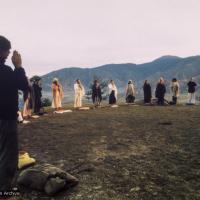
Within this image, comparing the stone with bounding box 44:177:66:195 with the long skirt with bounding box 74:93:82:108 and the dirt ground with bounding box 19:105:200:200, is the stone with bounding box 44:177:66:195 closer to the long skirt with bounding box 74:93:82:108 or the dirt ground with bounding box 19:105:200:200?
the dirt ground with bounding box 19:105:200:200

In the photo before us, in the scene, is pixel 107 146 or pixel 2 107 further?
pixel 107 146

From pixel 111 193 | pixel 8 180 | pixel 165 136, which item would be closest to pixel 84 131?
pixel 165 136

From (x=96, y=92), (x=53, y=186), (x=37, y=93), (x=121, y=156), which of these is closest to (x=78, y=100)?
(x=96, y=92)

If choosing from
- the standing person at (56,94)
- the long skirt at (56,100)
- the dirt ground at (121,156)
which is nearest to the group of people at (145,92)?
the standing person at (56,94)

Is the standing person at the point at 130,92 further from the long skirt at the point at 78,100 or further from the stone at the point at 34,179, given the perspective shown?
the stone at the point at 34,179

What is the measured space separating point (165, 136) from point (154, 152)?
2866 mm

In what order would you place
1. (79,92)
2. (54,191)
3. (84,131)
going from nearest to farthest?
(54,191) < (84,131) < (79,92)

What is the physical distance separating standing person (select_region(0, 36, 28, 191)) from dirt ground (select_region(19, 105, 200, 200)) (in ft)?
5.32

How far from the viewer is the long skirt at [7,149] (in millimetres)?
5754

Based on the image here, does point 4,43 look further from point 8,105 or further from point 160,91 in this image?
point 160,91

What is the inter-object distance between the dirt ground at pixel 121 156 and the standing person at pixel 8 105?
1621mm

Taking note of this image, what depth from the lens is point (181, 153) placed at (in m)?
11.1

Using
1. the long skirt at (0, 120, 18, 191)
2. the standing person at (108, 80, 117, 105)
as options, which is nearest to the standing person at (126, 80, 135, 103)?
the standing person at (108, 80, 117, 105)

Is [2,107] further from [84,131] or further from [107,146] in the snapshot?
A: [84,131]
